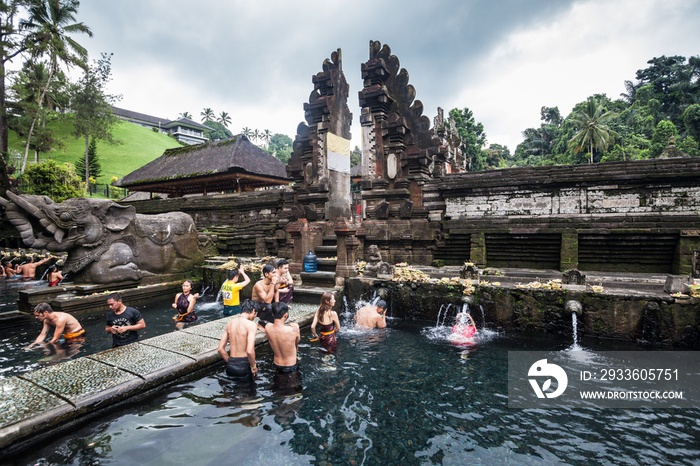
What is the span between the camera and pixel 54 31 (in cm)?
2616

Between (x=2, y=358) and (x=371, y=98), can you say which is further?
(x=371, y=98)

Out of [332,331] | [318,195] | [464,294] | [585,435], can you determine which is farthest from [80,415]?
[318,195]

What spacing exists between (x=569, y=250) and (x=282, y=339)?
735 cm

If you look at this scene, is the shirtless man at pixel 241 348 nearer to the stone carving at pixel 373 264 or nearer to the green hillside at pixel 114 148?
the stone carving at pixel 373 264

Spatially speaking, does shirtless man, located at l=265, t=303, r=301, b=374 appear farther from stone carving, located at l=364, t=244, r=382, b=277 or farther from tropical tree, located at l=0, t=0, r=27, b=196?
tropical tree, located at l=0, t=0, r=27, b=196

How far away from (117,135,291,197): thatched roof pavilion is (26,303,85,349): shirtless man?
1141 centimetres

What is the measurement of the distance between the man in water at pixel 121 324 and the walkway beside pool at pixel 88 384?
0.58 metres

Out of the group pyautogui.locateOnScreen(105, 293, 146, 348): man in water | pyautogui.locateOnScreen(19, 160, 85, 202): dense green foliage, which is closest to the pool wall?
pyautogui.locateOnScreen(105, 293, 146, 348): man in water

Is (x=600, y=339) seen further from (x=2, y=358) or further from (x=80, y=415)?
(x=2, y=358)

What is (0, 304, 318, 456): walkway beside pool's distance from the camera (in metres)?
3.24

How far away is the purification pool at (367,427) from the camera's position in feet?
10.9

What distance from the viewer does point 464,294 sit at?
23.6 feet

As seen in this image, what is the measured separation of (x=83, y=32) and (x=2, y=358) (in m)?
31.9

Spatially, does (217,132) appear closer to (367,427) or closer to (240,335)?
(240,335)
